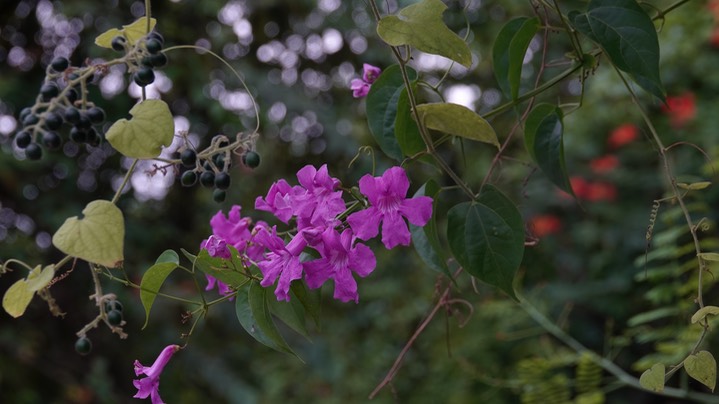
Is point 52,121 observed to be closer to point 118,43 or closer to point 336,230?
point 118,43

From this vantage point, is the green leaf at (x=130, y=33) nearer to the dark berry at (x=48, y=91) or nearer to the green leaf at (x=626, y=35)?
the dark berry at (x=48, y=91)

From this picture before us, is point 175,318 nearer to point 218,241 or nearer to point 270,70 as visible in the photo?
point 270,70

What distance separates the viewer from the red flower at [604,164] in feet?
7.68

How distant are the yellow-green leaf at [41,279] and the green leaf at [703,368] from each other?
40cm

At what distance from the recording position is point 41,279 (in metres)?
0.51

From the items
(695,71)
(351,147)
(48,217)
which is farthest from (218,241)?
(695,71)

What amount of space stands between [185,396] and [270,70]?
1.02m

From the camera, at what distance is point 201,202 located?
7.96 feet

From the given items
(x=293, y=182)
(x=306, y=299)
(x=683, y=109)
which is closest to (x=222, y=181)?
(x=306, y=299)

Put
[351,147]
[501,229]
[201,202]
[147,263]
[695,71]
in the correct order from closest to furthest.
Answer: [501,229], [351,147], [147,263], [695,71], [201,202]

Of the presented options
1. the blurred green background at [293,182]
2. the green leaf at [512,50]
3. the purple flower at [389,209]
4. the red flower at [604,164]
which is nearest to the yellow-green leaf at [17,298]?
the purple flower at [389,209]

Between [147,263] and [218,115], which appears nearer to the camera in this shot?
[218,115]

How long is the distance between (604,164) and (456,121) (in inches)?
75.4

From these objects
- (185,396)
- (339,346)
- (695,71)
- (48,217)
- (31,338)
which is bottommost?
(185,396)
